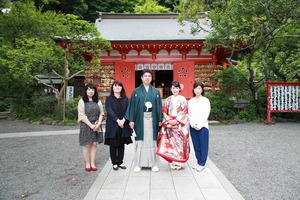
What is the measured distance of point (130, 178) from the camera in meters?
3.96

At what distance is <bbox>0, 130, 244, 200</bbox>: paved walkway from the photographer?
3295 mm

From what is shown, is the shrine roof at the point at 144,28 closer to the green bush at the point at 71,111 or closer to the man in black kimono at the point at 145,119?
the green bush at the point at 71,111

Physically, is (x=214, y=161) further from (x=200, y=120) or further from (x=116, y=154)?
(x=116, y=154)

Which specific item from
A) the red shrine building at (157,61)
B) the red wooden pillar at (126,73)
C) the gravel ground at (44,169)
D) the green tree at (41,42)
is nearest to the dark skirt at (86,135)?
the gravel ground at (44,169)

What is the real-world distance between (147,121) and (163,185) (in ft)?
3.69

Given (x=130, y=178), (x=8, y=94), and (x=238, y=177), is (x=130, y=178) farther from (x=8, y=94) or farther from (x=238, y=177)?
(x=8, y=94)

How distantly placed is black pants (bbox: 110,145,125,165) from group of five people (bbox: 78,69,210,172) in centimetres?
11

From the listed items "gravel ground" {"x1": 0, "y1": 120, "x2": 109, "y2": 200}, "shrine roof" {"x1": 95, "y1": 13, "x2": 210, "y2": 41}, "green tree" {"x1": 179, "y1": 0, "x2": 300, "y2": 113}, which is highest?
"shrine roof" {"x1": 95, "y1": 13, "x2": 210, "y2": 41}

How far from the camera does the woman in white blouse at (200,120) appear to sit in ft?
13.9

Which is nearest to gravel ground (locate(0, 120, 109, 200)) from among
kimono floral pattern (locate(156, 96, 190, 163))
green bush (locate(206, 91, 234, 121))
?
kimono floral pattern (locate(156, 96, 190, 163))

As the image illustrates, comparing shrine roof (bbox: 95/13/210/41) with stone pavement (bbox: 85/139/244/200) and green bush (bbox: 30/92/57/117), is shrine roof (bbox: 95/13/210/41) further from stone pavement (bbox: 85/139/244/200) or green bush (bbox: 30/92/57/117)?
stone pavement (bbox: 85/139/244/200)

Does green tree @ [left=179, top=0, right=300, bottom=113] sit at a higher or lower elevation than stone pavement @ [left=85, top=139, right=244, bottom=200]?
higher

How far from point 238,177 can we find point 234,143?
2.59 meters

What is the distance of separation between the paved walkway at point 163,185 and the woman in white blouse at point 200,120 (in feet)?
1.31
